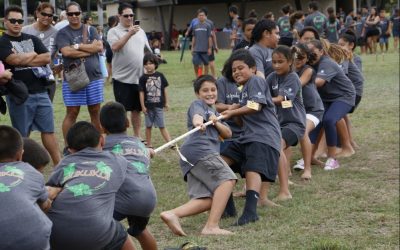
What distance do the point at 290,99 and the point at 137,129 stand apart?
2.89 meters

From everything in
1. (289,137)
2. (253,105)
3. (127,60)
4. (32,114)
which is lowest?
(289,137)

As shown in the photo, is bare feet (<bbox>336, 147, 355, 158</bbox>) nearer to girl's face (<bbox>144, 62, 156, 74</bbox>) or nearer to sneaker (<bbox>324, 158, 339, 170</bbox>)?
sneaker (<bbox>324, 158, 339, 170</bbox>)

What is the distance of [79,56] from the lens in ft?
24.9

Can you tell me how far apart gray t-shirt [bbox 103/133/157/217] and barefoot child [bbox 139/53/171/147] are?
425 cm

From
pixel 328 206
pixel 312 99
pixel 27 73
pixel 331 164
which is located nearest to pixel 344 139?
pixel 331 164

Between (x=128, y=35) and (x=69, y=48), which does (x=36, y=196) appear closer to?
(x=69, y=48)

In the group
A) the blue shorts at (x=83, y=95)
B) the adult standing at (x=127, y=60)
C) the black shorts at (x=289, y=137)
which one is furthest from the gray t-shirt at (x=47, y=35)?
the black shorts at (x=289, y=137)

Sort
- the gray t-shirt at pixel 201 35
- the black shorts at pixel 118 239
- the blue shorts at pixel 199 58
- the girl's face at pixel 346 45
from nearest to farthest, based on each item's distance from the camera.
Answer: the black shorts at pixel 118 239
the girl's face at pixel 346 45
the gray t-shirt at pixel 201 35
the blue shorts at pixel 199 58

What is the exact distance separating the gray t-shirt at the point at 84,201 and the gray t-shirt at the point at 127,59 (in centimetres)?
483

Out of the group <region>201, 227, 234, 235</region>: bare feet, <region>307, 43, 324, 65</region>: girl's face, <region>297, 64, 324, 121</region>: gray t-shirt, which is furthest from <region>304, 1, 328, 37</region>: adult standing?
<region>201, 227, 234, 235</region>: bare feet

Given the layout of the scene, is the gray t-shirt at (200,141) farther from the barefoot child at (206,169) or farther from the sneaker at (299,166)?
the sneaker at (299,166)

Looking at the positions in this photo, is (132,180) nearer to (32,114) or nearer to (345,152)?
(32,114)

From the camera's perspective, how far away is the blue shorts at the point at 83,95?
25.7ft

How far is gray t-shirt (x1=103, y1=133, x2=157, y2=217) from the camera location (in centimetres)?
428
